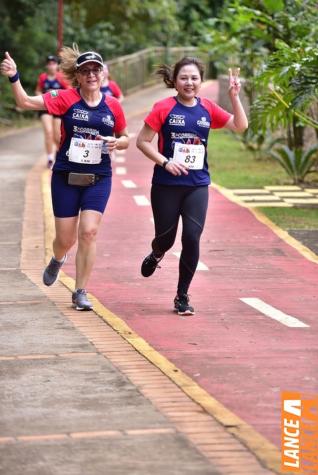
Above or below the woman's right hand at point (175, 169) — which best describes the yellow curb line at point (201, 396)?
below

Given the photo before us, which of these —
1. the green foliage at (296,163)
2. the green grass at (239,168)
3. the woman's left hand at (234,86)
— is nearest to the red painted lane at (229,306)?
the woman's left hand at (234,86)

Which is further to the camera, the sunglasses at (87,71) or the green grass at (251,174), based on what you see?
the green grass at (251,174)

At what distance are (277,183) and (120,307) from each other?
36.2ft

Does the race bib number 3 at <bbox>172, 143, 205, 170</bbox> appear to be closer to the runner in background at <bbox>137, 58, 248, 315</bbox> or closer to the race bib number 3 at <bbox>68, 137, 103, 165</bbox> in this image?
the runner in background at <bbox>137, 58, 248, 315</bbox>

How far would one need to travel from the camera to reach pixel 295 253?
13719 mm

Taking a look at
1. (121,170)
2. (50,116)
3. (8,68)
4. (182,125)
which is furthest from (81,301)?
(50,116)

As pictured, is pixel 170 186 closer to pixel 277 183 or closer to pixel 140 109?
pixel 277 183

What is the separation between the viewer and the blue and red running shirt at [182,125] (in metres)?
10.2

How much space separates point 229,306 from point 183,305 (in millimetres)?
529

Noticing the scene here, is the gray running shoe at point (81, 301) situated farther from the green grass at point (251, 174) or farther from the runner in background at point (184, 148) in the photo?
the green grass at point (251, 174)

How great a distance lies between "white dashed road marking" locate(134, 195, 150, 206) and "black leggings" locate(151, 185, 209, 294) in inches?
307

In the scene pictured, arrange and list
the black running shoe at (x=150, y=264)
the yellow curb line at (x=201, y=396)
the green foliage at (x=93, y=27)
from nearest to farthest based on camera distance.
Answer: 1. the yellow curb line at (x=201, y=396)
2. the black running shoe at (x=150, y=264)
3. the green foliage at (x=93, y=27)

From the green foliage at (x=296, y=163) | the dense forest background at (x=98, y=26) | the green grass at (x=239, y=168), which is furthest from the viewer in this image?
the dense forest background at (x=98, y=26)

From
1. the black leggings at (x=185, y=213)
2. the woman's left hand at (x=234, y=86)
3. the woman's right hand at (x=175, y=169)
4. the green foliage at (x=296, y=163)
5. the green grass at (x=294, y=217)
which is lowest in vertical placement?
the green foliage at (x=296, y=163)
